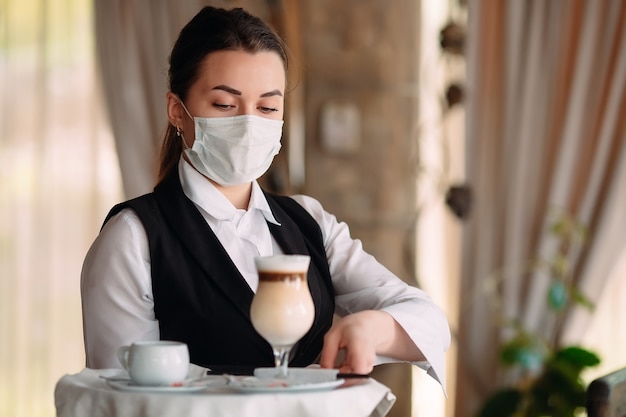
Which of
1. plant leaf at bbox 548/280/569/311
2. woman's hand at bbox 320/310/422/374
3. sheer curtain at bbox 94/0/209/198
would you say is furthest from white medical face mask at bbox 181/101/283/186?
plant leaf at bbox 548/280/569/311

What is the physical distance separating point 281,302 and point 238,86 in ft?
1.53

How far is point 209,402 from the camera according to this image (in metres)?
1.31

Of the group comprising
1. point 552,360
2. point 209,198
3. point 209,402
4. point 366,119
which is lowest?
point 552,360

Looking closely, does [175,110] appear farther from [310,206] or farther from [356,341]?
[356,341]

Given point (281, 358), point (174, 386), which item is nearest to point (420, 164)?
point (281, 358)

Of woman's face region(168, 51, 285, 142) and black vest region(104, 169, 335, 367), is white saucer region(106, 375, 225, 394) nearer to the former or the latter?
black vest region(104, 169, 335, 367)

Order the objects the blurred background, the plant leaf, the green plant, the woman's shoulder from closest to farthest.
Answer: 1. the woman's shoulder
2. the blurred background
3. the green plant
4. the plant leaf

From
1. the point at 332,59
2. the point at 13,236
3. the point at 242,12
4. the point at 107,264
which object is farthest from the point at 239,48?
the point at 13,236

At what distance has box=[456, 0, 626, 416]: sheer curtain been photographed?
4.35 metres

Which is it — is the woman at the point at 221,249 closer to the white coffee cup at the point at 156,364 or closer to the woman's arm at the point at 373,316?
the woman's arm at the point at 373,316

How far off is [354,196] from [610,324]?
1.30m

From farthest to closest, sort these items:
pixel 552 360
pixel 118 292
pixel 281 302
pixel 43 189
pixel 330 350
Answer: pixel 43 189 < pixel 552 360 < pixel 118 292 < pixel 330 350 < pixel 281 302

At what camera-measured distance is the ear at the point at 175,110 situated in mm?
1852

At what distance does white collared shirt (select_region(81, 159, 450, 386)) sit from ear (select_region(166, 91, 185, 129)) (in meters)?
0.07
